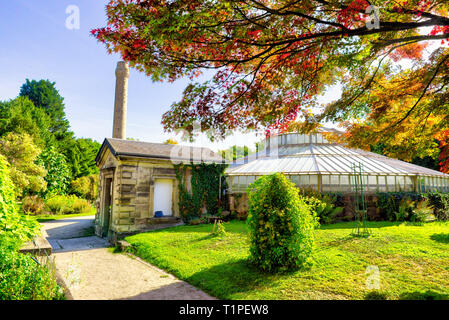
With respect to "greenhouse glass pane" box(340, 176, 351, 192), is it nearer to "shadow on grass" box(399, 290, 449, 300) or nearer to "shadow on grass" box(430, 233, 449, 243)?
"shadow on grass" box(430, 233, 449, 243)

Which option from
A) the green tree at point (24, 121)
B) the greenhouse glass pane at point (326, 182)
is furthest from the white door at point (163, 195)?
the green tree at point (24, 121)

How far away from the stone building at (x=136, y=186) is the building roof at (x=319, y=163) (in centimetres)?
493

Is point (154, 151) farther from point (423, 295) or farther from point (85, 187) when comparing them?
point (85, 187)

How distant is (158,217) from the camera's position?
11.8 meters

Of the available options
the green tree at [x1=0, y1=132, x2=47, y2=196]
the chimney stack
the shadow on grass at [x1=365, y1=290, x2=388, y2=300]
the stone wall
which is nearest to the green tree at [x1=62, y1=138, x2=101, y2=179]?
the green tree at [x1=0, y1=132, x2=47, y2=196]

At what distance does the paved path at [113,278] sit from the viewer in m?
4.93

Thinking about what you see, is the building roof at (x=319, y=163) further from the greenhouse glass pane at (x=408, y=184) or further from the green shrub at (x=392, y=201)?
the green shrub at (x=392, y=201)

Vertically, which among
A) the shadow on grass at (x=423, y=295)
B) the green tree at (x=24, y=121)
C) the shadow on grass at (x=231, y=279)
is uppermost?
the green tree at (x=24, y=121)

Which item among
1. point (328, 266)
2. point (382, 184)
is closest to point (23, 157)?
point (328, 266)

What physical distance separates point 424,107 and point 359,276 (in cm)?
411

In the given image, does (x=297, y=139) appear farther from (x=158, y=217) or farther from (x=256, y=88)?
(x=256, y=88)

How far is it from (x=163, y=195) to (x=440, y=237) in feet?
37.3

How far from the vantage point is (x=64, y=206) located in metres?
21.9

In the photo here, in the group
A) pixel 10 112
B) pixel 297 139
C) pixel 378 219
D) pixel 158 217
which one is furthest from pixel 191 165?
pixel 10 112
